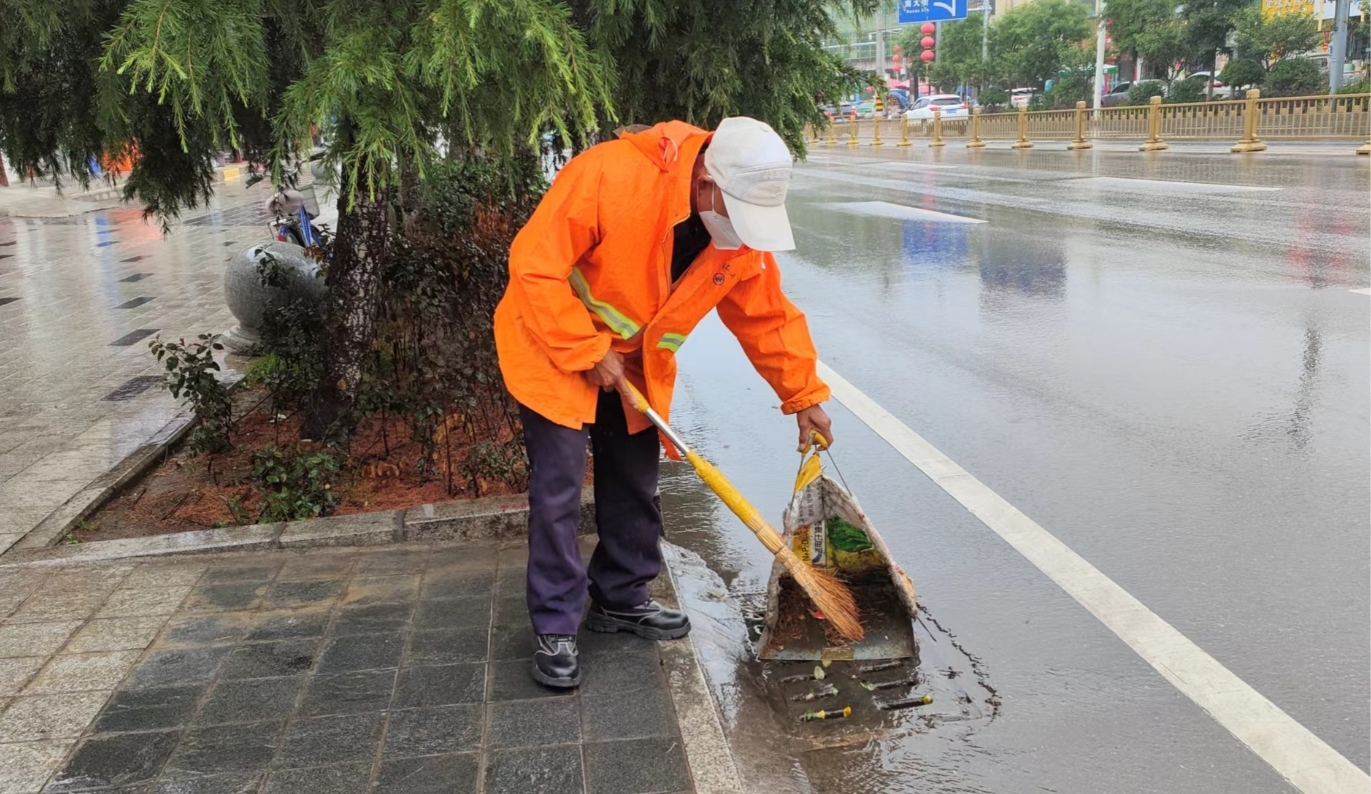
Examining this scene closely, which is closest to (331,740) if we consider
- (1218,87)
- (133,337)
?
(133,337)

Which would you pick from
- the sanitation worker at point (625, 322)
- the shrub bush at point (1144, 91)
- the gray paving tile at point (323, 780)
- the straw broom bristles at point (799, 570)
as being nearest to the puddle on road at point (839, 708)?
the straw broom bristles at point (799, 570)

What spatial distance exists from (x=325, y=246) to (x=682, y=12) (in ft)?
9.08

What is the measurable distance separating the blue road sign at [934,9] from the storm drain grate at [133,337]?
3640 centimetres

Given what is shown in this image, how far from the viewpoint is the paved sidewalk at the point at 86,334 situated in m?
5.39

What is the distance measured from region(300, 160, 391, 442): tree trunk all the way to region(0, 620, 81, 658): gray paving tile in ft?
5.42

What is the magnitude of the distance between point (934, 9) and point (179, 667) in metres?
42.0

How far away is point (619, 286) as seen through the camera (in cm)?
307

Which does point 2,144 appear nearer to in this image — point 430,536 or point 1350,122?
point 430,536

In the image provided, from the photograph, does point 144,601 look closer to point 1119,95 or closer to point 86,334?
point 86,334

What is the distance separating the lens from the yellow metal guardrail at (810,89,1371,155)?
77.6 feet

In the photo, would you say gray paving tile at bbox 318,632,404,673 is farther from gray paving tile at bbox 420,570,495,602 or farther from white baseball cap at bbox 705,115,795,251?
white baseball cap at bbox 705,115,795,251

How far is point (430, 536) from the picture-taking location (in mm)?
4227

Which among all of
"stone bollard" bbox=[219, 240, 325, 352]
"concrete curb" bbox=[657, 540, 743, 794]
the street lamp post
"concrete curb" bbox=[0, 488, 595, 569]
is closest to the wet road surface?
"concrete curb" bbox=[657, 540, 743, 794]

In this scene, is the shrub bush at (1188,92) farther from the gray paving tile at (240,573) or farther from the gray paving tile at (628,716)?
the gray paving tile at (628,716)
